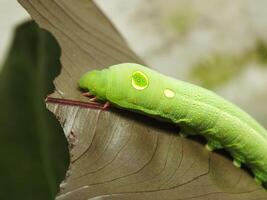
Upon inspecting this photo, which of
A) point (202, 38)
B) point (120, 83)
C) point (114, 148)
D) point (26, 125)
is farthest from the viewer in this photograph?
point (202, 38)

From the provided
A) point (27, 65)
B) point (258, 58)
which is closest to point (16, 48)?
point (27, 65)

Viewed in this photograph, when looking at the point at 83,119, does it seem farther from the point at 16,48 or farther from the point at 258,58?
the point at 258,58

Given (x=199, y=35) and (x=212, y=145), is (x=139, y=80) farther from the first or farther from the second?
(x=199, y=35)

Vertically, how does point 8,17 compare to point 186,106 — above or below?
below

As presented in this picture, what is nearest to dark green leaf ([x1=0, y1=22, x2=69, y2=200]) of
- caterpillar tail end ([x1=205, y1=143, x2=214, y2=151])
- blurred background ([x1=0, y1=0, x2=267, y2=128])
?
caterpillar tail end ([x1=205, y1=143, x2=214, y2=151])

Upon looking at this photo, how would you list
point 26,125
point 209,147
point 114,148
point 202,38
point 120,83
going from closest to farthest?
point 114,148 < point 120,83 < point 209,147 < point 26,125 < point 202,38

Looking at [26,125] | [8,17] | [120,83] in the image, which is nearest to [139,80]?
[120,83]

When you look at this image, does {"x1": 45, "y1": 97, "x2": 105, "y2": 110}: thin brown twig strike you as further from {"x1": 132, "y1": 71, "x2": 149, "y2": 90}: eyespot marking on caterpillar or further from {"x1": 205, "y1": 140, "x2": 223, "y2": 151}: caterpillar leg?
{"x1": 205, "y1": 140, "x2": 223, "y2": 151}: caterpillar leg
